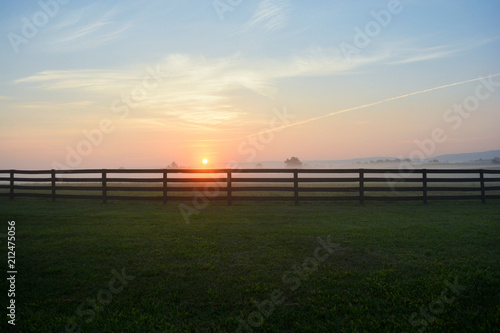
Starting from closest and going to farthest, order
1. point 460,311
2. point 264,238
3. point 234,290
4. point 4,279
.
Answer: point 460,311 < point 234,290 < point 4,279 < point 264,238

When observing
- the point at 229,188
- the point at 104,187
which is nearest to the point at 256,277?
the point at 229,188

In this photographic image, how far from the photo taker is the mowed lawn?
4.19 metres

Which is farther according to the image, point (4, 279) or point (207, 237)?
point (207, 237)

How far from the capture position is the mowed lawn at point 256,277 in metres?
4.19

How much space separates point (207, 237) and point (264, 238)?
1.35m

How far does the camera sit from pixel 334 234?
8.10 metres

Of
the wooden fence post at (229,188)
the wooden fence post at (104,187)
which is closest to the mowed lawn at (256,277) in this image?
the wooden fence post at (229,188)

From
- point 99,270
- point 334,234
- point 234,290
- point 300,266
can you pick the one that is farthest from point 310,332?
point 334,234

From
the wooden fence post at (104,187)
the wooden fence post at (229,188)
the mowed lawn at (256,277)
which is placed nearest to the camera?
the mowed lawn at (256,277)

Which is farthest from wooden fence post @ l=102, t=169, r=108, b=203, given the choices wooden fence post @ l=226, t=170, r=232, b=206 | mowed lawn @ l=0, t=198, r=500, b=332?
wooden fence post @ l=226, t=170, r=232, b=206

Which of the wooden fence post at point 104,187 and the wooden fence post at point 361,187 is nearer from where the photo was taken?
the wooden fence post at point 361,187

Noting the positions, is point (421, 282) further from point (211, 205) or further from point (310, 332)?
point (211, 205)

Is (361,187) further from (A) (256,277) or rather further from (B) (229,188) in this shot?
(A) (256,277)

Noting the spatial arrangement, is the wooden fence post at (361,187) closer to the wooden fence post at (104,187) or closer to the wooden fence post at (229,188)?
the wooden fence post at (229,188)
